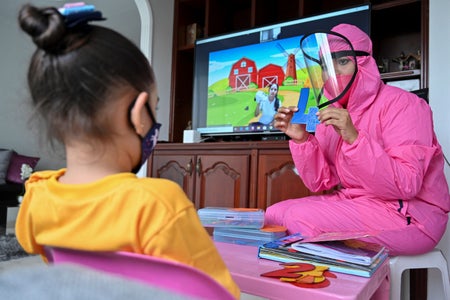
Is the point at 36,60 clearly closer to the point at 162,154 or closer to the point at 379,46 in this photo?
the point at 162,154

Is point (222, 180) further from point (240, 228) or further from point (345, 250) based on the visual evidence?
point (345, 250)

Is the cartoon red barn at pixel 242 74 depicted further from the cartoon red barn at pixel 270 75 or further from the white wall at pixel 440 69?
the white wall at pixel 440 69

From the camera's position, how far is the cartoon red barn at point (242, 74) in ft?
6.98

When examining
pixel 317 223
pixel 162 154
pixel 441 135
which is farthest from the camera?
pixel 162 154

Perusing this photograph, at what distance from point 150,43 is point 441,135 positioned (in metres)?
1.81

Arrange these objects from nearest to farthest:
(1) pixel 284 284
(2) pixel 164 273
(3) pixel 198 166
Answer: (2) pixel 164 273 → (1) pixel 284 284 → (3) pixel 198 166

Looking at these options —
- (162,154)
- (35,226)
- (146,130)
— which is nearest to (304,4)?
(162,154)

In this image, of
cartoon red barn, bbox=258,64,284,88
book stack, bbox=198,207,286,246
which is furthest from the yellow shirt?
cartoon red barn, bbox=258,64,284,88

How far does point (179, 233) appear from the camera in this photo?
402mm

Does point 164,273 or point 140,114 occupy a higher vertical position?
point 140,114

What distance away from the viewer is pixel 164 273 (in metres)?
0.37

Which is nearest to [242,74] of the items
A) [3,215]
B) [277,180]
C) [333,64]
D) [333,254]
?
[277,180]

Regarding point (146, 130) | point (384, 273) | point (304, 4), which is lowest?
point (384, 273)

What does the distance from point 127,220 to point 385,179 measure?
2.39 feet
